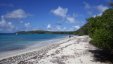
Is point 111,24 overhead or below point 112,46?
overhead

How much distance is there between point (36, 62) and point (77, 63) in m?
3.68

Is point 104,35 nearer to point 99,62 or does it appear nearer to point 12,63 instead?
point 99,62

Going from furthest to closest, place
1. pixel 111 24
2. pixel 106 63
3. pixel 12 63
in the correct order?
pixel 12 63 < pixel 106 63 < pixel 111 24

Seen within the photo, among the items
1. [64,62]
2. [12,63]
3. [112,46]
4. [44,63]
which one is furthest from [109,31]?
[12,63]

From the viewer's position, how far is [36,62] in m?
18.2

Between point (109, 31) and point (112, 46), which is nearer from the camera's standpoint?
point (109, 31)

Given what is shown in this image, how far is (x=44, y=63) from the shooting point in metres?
17.6

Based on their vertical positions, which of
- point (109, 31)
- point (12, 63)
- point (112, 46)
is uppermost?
point (109, 31)

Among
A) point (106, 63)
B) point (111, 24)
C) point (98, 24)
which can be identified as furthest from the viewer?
Result: point (98, 24)

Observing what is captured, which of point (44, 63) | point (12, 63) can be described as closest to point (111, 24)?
point (44, 63)

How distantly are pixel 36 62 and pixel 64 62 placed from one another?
252 centimetres

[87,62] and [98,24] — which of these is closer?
[87,62]

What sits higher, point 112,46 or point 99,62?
point 112,46

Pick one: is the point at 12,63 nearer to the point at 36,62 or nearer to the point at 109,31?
the point at 36,62
